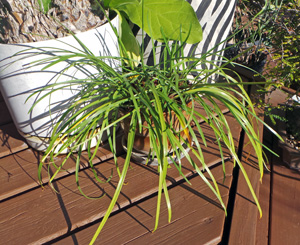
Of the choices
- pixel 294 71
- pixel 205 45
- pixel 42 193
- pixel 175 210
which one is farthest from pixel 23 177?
pixel 294 71

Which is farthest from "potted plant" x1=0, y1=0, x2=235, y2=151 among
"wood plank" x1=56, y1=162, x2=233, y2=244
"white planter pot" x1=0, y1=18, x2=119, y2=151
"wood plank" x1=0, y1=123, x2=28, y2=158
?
"wood plank" x1=56, y1=162, x2=233, y2=244

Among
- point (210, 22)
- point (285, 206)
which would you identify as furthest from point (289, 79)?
point (285, 206)

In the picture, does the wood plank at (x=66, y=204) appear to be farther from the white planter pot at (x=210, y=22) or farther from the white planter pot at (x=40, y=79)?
the white planter pot at (x=210, y=22)

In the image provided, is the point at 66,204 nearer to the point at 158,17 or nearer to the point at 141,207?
the point at 141,207

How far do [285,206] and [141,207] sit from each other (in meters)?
0.51

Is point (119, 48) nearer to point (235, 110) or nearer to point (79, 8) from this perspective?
point (79, 8)

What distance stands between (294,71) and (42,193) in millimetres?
1011

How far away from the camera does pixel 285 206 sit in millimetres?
1065

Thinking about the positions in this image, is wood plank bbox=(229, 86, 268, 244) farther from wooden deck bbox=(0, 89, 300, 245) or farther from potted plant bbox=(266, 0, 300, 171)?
potted plant bbox=(266, 0, 300, 171)

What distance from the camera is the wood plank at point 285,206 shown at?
A: 0.97 metres

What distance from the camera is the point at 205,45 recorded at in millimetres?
1324

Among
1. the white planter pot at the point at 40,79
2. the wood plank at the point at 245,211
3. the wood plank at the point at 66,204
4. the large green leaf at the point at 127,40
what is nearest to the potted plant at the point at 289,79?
the wood plank at the point at 245,211

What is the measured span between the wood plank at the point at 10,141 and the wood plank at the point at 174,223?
1.54 feet

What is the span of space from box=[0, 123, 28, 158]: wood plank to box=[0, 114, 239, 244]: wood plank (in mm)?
234
